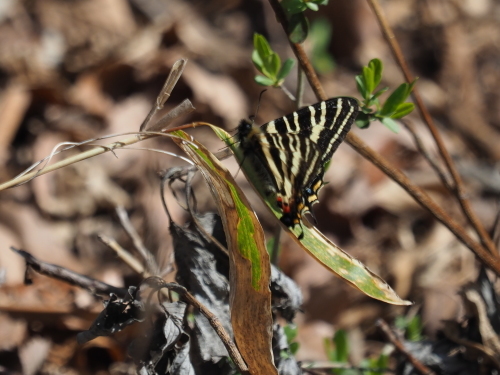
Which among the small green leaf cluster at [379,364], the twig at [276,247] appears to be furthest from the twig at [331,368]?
the twig at [276,247]

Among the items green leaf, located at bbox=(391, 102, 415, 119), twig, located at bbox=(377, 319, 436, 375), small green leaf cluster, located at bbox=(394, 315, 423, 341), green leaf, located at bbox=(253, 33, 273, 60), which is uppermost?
green leaf, located at bbox=(253, 33, 273, 60)

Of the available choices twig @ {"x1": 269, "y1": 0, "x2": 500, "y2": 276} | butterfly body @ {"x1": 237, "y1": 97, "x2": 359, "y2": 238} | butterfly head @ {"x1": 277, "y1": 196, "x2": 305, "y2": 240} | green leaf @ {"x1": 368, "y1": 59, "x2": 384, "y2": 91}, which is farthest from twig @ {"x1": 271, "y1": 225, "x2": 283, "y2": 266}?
green leaf @ {"x1": 368, "y1": 59, "x2": 384, "y2": 91}

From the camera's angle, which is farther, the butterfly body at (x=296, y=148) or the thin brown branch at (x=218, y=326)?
the butterfly body at (x=296, y=148)

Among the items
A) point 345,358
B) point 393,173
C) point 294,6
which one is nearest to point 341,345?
point 345,358

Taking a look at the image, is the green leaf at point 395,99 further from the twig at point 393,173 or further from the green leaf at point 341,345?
the green leaf at point 341,345

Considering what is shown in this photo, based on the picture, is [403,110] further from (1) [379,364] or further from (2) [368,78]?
(1) [379,364]

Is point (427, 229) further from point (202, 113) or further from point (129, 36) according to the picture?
point (129, 36)

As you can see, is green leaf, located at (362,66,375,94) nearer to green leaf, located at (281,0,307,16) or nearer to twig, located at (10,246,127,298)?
green leaf, located at (281,0,307,16)
